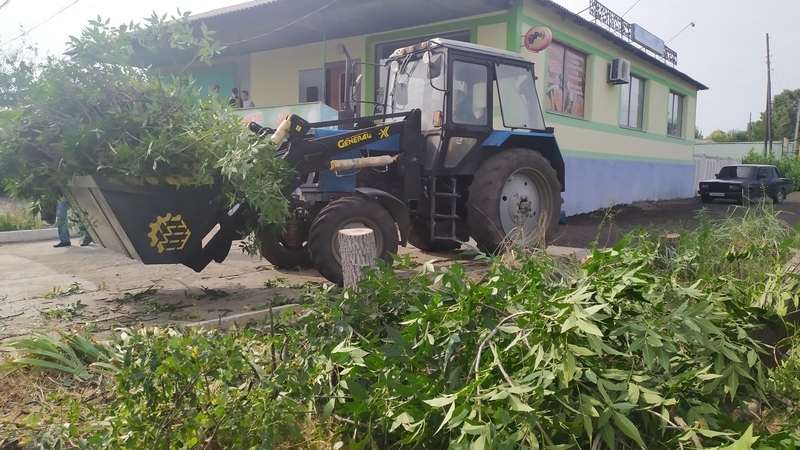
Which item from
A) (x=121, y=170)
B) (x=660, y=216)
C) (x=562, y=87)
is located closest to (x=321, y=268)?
(x=121, y=170)

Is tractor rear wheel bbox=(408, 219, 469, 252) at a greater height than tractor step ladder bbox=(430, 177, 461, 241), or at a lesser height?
lesser

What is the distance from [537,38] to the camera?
11227 mm

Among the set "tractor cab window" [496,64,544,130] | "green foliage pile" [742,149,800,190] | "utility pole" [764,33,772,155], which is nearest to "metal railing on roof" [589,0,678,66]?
"tractor cab window" [496,64,544,130]

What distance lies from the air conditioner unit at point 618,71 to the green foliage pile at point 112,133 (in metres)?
12.2

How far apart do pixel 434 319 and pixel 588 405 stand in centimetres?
76

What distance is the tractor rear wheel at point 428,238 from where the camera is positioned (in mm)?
7513

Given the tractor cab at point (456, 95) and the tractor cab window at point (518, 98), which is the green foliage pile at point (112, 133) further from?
the tractor cab window at point (518, 98)

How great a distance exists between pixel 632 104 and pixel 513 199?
11435 millimetres

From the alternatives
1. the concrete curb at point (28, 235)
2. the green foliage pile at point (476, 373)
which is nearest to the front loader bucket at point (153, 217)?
the green foliage pile at point (476, 373)

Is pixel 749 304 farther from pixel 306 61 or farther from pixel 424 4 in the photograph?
pixel 306 61

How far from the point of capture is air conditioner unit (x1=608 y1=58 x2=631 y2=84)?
1491cm

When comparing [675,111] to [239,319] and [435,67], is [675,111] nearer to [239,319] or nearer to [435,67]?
[435,67]

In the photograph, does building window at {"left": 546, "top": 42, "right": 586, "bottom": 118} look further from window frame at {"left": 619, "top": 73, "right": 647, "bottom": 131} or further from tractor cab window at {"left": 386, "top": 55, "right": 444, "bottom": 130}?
tractor cab window at {"left": 386, "top": 55, "right": 444, "bottom": 130}

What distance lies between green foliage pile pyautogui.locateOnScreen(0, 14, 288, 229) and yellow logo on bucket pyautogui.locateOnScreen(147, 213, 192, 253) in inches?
13.5
